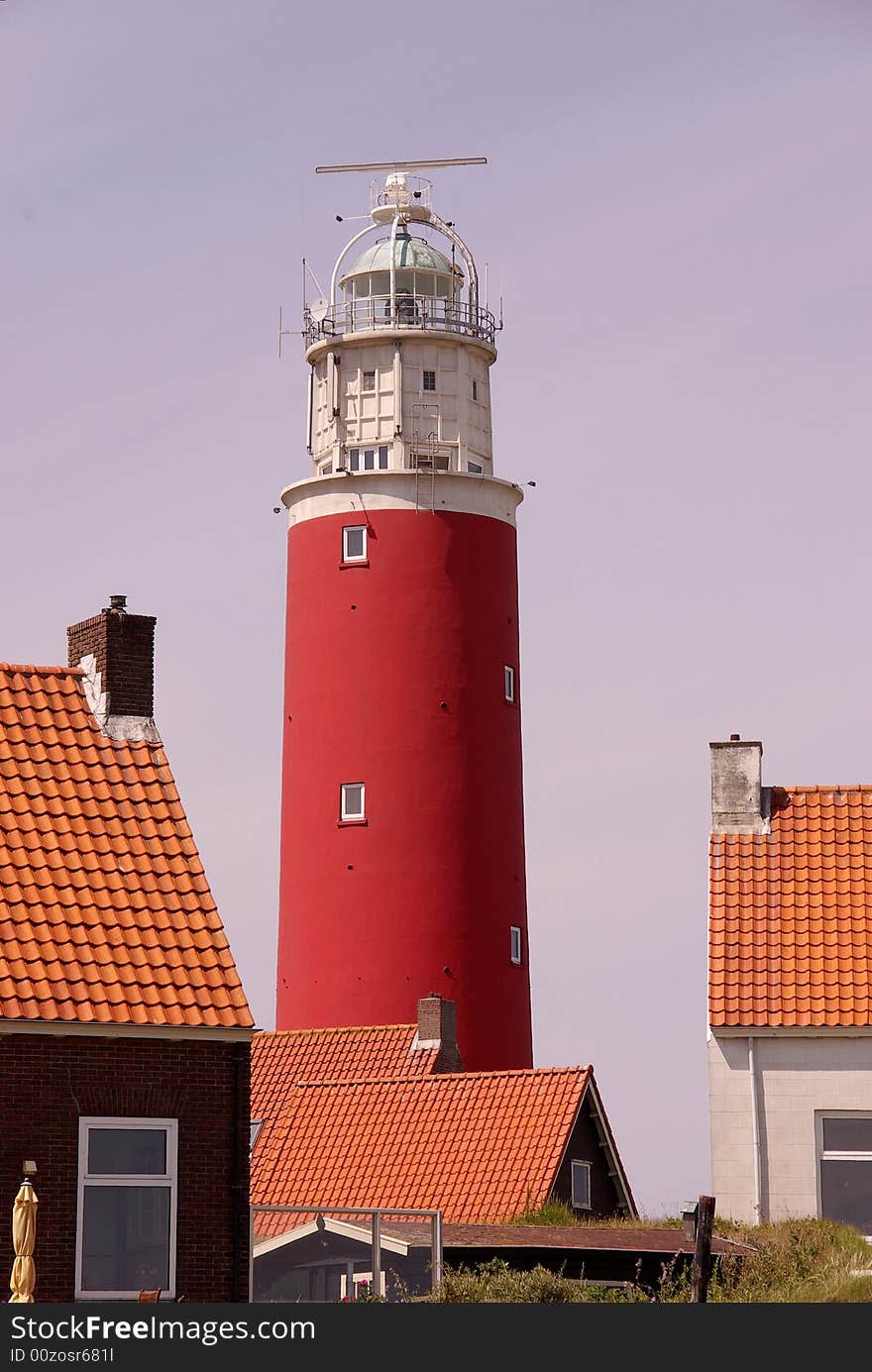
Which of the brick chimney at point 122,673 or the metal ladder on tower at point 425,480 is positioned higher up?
the metal ladder on tower at point 425,480

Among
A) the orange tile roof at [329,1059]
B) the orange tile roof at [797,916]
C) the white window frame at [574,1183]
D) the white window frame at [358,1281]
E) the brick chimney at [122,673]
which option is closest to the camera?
the white window frame at [358,1281]

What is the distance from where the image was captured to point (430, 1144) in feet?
131

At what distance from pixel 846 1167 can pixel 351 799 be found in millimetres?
20885

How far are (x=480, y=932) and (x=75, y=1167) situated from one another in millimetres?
25418

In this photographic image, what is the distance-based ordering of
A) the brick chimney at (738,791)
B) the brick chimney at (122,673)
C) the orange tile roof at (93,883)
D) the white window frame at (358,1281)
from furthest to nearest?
the brick chimney at (738,791) < the brick chimney at (122,673) < the white window frame at (358,1281) < the orange tile roof at (93,883)

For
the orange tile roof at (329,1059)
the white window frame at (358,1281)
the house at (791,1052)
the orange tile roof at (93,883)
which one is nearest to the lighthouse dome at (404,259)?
the orange tile roof at (329,1059)

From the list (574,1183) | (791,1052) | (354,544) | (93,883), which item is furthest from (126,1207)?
(354,544)

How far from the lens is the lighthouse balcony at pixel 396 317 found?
2212 inches

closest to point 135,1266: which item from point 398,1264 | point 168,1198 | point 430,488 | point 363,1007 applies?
point 168,1198

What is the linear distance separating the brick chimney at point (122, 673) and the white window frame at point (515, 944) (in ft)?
73.9

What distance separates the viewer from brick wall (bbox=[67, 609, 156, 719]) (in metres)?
30.5

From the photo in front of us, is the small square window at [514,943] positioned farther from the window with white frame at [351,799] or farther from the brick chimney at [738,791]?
the brick chimney at [738,791]

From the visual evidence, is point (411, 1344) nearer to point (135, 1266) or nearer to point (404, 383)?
point (135, 1266)

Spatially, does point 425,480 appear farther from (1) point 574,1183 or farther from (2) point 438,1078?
(1) point 574,1183
